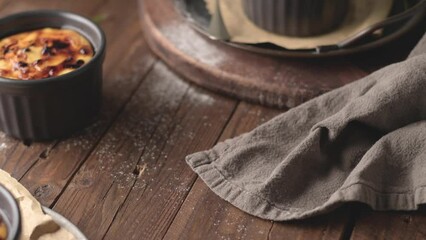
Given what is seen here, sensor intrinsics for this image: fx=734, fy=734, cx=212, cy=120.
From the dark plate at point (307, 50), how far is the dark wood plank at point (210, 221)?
302 mm

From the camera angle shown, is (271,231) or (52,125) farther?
(52,125)

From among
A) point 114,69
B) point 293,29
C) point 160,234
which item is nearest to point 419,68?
point 293,29

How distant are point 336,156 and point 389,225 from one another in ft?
0.43

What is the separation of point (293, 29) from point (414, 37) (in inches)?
9.2

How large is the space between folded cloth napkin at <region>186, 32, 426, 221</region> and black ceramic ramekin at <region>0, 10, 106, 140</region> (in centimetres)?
20

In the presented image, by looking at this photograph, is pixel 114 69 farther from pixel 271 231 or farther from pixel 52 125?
pixel 271 231

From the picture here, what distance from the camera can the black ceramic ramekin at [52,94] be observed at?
3.60 feet

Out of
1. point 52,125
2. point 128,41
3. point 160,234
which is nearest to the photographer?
point 160,234

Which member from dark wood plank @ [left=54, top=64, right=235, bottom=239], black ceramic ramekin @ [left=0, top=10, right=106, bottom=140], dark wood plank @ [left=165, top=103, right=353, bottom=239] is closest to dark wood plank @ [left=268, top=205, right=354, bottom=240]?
dark wood plank @ [left=165, top=103, right=353, bottom=239]

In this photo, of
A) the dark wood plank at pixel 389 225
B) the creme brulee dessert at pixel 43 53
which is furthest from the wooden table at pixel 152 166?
the creme brulee dessert at pixel 43 53

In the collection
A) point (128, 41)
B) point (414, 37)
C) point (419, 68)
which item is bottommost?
point (128, 41)

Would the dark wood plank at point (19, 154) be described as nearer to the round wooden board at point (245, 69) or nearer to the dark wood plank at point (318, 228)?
the round wooden board at point (245, 69)

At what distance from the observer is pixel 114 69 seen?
4.44 feet

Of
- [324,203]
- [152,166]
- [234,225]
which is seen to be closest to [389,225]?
[324,203]
